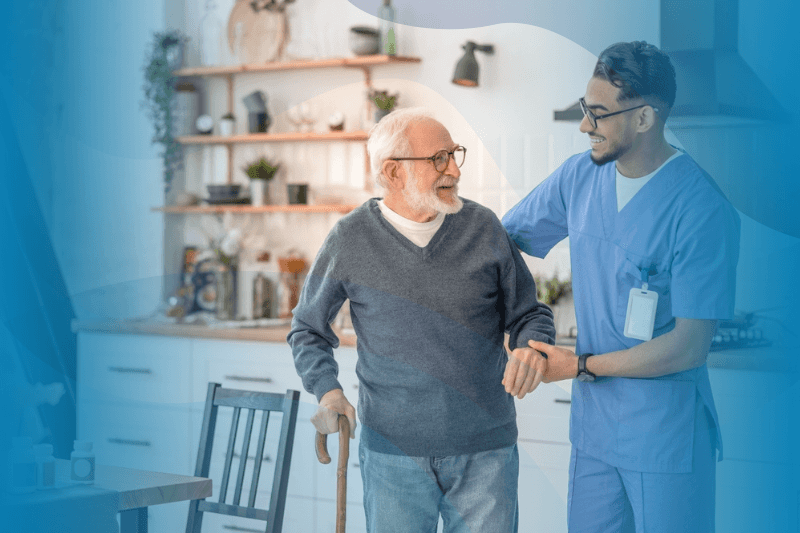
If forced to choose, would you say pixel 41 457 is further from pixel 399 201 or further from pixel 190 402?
pixel 399 201

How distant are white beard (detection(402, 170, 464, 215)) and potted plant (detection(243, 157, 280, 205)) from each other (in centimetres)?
129

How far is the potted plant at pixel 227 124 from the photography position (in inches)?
75.4

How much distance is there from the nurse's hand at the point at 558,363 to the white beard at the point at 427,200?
0.13 metres

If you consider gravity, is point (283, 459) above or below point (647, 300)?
below

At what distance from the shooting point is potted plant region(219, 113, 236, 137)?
75.4 inches

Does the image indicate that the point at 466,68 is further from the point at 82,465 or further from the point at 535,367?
the point at 82,465

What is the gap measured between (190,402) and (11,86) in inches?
8.2

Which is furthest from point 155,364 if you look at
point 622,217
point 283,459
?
point 283,459

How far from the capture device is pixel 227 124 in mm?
1934

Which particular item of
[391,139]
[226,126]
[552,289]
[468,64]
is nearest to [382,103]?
[468,64]

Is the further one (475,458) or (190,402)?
(475,458)

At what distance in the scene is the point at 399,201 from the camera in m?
0.72

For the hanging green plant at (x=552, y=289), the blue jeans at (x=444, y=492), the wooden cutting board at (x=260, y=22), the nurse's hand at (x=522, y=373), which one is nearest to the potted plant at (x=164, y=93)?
the nurse's hand at (x=522, y=373)

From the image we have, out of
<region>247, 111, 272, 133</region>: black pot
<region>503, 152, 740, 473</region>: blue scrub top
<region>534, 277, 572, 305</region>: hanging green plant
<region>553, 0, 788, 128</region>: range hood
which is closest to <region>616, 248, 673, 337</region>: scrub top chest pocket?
<region>503, 152, 740, 473</region>: blue scrub top
